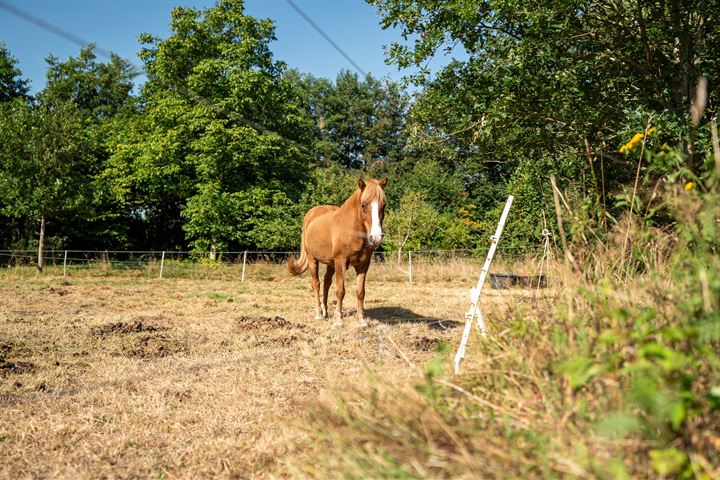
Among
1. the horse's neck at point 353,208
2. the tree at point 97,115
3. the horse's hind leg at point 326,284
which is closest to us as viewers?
the horse's neck at point 353,208

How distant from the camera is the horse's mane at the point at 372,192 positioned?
23.8 feet

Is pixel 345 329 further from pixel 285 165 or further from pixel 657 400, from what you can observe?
pixel 285 165

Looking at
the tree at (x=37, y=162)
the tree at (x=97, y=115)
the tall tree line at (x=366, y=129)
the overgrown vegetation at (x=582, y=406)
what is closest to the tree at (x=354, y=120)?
the tall tree line at (x=366, y=129)

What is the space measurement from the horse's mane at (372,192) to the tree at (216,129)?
18.1 meters

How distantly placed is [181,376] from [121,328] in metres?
3.00

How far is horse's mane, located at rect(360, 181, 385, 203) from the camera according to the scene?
7246 mm

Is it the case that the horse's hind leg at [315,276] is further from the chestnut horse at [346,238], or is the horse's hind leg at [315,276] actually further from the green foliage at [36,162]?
the green foliage at [36,162]

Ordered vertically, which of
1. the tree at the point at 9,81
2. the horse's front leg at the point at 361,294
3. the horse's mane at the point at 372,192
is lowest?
the horse's front leg at the point at 361,294

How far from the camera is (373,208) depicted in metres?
7.16

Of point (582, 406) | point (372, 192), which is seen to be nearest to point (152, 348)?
point (372, 192)

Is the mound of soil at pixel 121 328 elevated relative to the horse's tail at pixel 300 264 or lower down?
lower down

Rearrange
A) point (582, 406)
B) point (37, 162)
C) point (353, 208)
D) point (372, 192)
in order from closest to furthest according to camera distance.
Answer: point (582, 406), point (372, 192), point (353, 208), point (37, 162)

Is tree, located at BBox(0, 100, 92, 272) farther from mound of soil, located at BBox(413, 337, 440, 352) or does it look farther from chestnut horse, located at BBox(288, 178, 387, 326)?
mound of soil, located at BBox(413, 337, 440, 352)

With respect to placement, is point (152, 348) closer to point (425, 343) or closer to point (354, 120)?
point (425, 343)
